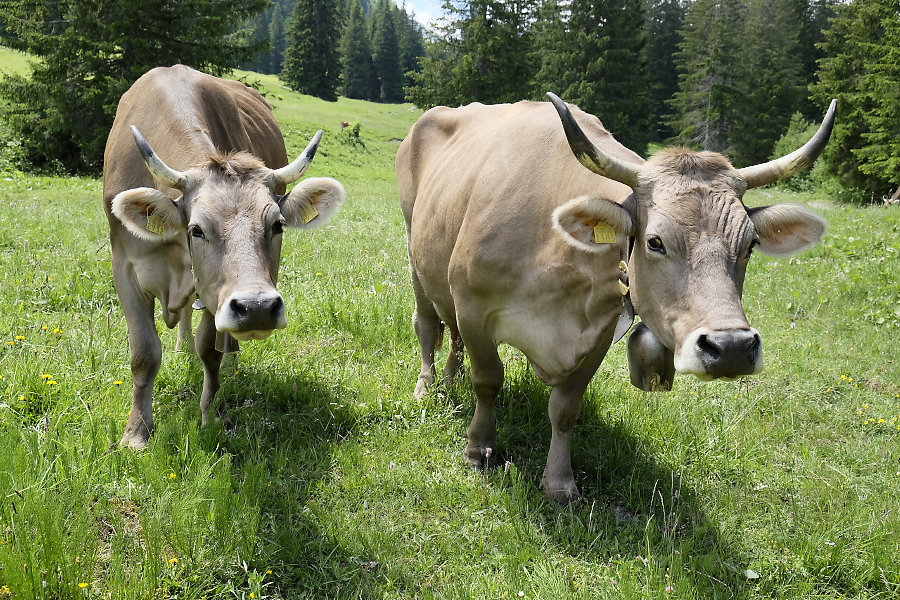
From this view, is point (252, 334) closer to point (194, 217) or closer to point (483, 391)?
point (194, 217)

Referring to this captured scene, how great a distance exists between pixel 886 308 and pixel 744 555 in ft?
17.9

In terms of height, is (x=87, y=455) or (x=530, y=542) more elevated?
(x=87, y=455)

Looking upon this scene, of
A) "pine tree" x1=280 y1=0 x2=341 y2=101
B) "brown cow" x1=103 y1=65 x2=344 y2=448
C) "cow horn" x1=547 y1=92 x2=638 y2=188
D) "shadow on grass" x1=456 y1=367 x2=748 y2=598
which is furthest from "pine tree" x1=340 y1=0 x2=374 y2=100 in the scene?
"cow horn" x1=547 y1=92 x2=638 y2=188

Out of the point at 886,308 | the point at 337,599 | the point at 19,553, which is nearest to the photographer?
the point at 19,553

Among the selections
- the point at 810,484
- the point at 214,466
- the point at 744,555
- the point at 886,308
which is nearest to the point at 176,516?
the point at 214,466

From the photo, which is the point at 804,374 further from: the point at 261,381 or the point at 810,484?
the point at 261,381

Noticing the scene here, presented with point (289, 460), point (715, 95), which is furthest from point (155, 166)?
point (715, 95)

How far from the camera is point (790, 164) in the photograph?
305 cm

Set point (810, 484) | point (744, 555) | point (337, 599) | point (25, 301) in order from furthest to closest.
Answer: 1. point (25, 301)
2. point (810, 484)
3. point (744, 555)
4. point (337, 599)

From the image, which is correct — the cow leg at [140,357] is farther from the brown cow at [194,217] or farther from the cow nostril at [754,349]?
the cow nostril at [754,349]

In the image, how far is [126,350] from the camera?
193 inches

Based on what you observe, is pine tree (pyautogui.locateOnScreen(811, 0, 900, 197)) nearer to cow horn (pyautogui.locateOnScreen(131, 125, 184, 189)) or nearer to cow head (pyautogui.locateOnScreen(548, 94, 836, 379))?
cow head (pyautogui.locateOnScreen(548, 94, 836, 379))

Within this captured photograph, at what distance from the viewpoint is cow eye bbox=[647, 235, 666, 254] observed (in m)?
2.89

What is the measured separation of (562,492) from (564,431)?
37cm
